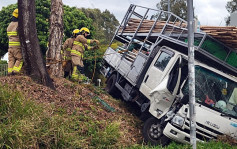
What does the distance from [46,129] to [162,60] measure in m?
4.34

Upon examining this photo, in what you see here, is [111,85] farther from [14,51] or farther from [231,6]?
[231,6]

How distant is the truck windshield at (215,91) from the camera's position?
25.8ft

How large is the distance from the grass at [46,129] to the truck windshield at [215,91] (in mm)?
1012

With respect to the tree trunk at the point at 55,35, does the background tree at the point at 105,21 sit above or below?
below

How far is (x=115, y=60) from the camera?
12055 millimetres

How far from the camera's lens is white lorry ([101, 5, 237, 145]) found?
7633mm

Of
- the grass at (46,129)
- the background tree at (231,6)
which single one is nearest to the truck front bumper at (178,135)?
the grass at (46,129)

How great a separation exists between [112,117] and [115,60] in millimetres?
3988

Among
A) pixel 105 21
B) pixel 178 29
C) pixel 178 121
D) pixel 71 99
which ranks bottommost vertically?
pixel 105 21

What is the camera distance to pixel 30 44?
8.34 meters

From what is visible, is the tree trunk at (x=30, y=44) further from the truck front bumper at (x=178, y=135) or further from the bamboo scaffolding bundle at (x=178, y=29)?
the bamboo scaffolding bundle at (x=178, y=29)

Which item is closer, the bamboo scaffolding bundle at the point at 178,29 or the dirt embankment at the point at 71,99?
the dirt embankment at the point at 71,99

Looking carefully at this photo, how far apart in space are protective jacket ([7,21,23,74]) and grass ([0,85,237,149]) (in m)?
2.37

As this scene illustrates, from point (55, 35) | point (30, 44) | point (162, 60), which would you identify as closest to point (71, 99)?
point (30, 44)
